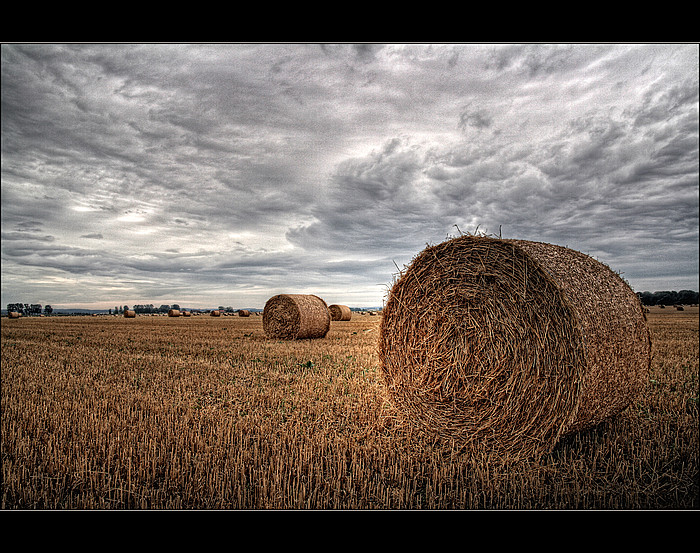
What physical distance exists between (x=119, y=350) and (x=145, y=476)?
10.3m

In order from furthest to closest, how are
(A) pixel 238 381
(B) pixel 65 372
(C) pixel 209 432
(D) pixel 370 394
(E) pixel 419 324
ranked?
(B) pixel 65 372
(A) pixel 238 381
(D) pixel 370 394
(E) pixel 419 324
(C) pixel 209 432

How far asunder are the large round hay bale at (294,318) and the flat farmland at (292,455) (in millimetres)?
8104

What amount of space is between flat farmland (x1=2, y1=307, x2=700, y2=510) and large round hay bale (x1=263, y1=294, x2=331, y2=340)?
8.10 meters

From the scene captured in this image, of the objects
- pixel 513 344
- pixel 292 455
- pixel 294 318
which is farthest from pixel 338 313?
pixel 292 455

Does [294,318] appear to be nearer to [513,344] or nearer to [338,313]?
[513,344]

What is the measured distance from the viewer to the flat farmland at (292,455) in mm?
3625

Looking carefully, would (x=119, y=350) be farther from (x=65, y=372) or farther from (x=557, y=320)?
(x=557, y=320)

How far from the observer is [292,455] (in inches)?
168

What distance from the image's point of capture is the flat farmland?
3.62m

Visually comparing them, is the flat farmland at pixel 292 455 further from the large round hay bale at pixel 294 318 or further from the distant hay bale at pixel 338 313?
the distant hay bale at pixel 338 313

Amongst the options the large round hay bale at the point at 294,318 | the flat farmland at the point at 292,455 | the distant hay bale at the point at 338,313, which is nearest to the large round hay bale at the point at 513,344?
the flat farmland at the point at 292,455

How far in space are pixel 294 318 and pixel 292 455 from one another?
467 inches

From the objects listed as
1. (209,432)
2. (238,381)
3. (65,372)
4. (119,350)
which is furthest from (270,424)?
(119,350)

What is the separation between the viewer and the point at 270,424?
529 cm
